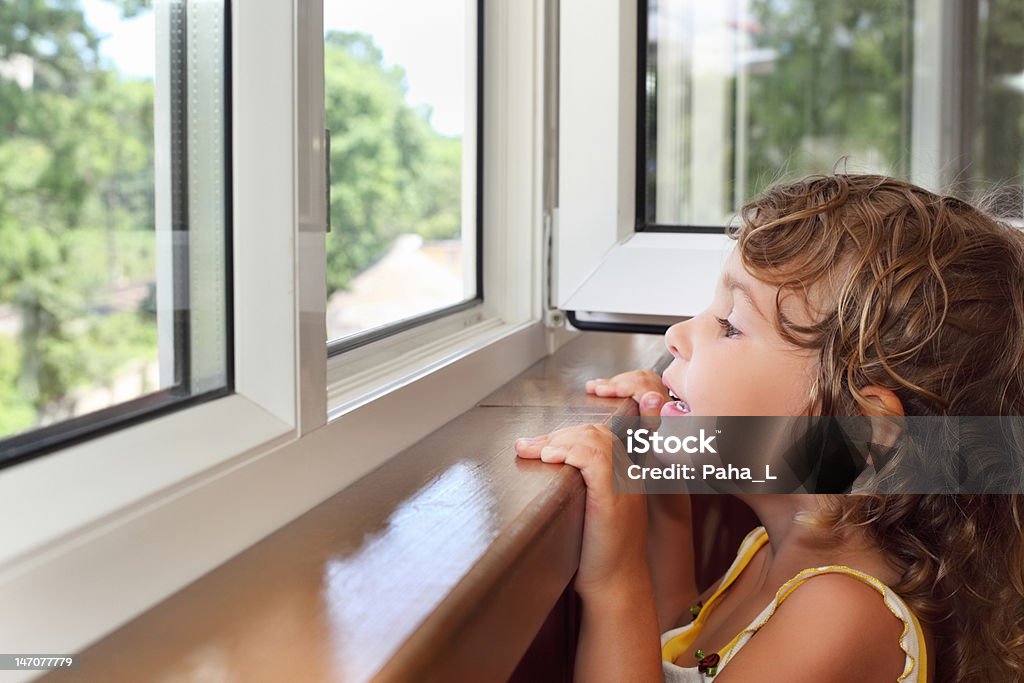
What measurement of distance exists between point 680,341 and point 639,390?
0.38 ft

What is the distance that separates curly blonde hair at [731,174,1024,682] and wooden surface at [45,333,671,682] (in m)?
0.26

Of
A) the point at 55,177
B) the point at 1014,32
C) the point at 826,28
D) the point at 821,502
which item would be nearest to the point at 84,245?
the point at 55,177

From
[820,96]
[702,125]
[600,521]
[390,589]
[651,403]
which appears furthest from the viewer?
[820,96]

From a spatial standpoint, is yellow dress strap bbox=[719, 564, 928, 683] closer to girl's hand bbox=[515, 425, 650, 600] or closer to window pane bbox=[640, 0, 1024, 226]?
girl's hand bbox=[515, 425, 650, 600]

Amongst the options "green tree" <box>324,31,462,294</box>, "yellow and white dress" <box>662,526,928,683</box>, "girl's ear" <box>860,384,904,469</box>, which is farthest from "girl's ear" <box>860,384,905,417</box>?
"green tree" <box>324,31,462,294</box>

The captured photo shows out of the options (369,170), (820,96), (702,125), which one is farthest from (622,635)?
(369,170)

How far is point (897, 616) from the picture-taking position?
767mm

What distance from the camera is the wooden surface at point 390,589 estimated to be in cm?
42

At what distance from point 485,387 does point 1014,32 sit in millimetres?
1298

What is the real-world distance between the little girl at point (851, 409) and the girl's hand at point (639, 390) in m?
0.06

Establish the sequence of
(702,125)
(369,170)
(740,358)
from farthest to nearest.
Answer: (369,170) → (702,125) → (740,358)

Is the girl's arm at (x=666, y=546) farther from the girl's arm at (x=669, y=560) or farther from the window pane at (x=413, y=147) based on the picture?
the window pane at (x=413, y=147)

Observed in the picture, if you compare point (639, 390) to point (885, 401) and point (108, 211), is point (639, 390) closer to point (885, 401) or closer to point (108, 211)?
point (885, 401)

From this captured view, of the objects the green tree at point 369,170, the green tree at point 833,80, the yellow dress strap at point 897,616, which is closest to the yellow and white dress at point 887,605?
the yellow dress strap at point 897,616
